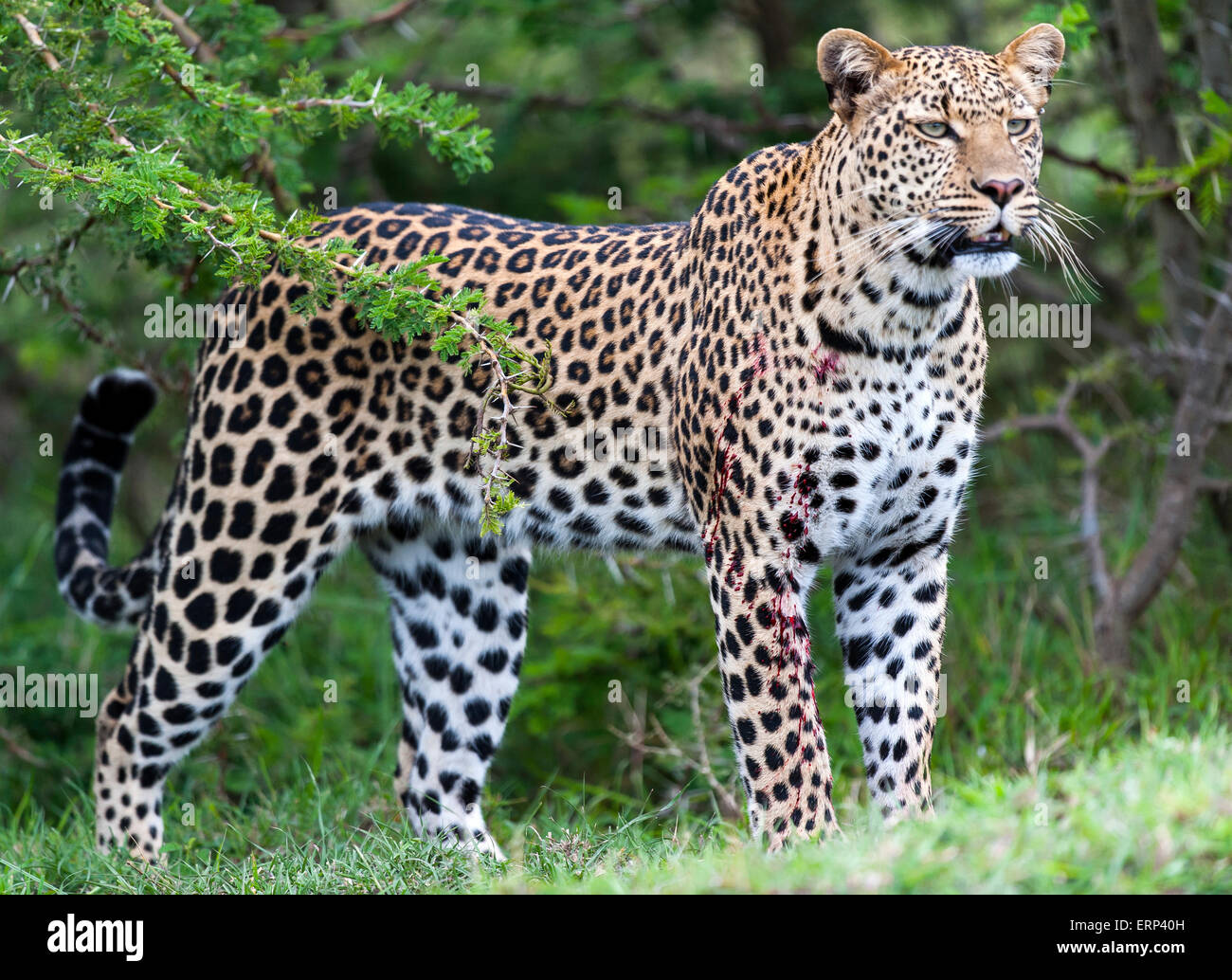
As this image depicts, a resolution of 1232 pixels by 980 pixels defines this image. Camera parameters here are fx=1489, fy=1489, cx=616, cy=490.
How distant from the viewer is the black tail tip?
6.16m

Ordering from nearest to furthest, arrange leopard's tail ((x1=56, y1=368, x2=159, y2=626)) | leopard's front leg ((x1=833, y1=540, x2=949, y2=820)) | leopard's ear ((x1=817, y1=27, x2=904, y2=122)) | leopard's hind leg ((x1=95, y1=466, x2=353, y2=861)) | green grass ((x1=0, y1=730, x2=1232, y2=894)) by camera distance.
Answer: green grass ((x1=0, y1=730, x2=1232, y2=894)) < leopard's ear ((x1=817, y1=27, x2=904, y2=122)) < leopard's front leg ((x1=833, y1=540, x2=949, y2=820)) < leopard's hind leg ((x1=95, y1=466, x2=353, y2=861)) < leopard's tail ((x1=56, y1=368, x2=159, y2=626))

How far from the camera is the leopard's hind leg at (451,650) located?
6.02 metres

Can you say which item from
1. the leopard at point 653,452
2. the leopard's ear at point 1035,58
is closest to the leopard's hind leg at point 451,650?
the leopard at point 653,452

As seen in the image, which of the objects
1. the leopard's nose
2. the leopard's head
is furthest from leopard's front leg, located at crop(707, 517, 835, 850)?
the leopard's nose

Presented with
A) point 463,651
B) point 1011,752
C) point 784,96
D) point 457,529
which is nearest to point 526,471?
point 457,529

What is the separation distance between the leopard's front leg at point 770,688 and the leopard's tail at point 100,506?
2.67 m

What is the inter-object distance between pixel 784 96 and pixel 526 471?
14.7 ft

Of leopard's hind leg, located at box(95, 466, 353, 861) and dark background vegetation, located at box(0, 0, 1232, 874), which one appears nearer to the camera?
leopard's hind leg, located at box(95, 466, 353, 861)

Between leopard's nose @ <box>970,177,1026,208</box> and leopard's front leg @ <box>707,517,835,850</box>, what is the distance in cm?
121

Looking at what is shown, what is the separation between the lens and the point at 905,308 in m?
4.64

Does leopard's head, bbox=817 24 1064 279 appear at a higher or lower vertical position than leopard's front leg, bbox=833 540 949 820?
higher

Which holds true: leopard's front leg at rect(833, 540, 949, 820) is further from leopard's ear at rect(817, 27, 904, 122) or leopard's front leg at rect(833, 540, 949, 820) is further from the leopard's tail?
the leopard's tail

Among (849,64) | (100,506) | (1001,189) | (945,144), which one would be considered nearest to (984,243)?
(1001,189)
